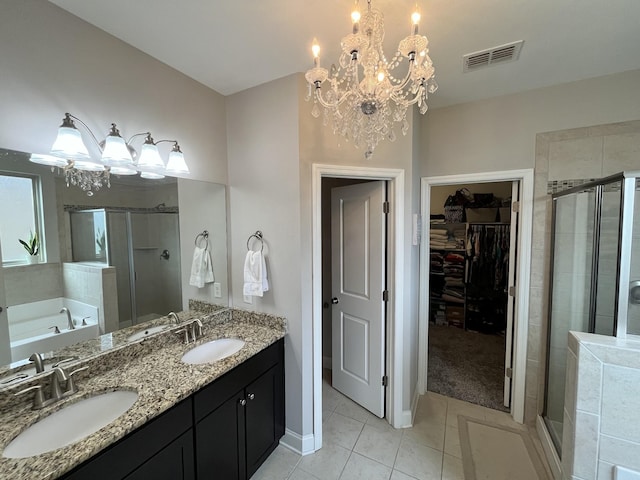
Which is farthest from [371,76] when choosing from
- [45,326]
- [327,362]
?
[327,362]

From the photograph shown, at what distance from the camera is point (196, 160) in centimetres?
195

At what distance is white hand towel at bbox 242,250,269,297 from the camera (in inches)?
75.6

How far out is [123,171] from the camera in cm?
158

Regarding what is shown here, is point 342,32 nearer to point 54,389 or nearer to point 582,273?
point 54,389

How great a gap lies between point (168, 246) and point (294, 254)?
0.88 meters

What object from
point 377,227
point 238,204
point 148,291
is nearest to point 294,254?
point 238,204

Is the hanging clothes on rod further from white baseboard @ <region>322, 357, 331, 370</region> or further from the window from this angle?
the window

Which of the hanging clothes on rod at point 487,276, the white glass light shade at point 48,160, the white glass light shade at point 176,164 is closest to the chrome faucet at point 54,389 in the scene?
the white glass light shade at point 48,160

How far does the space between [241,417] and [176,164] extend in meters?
1.66

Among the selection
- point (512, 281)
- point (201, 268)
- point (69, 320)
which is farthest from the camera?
point (512, 281)

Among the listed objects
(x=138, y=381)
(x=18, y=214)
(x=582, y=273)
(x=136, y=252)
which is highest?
(x=18, y=214)

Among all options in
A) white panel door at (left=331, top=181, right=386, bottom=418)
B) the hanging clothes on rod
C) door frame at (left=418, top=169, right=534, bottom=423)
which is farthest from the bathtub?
the hanging clothes on rod

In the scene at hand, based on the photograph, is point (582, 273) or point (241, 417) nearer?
point (241, 417)

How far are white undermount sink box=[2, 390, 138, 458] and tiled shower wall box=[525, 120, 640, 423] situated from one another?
9.31ft
